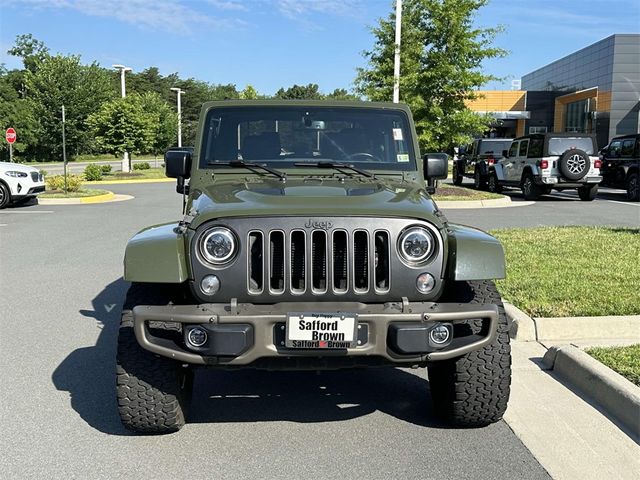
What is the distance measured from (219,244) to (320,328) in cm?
68

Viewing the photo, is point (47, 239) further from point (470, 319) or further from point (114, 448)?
point (470, 319)

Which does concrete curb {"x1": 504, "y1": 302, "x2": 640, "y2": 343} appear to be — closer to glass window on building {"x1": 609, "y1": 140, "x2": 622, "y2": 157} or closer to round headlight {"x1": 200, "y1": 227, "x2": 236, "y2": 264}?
round headlight {"x1": 200, "y1": 227, "x2": 236, "y2": 264}

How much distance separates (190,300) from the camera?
3525mm

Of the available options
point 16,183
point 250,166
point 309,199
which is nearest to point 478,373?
point 309,199

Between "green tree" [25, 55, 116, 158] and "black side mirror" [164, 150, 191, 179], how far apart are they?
134ft

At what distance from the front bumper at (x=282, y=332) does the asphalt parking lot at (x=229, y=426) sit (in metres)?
0.53

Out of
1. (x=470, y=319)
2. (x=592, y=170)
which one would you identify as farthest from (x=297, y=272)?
(x=592, y=170)

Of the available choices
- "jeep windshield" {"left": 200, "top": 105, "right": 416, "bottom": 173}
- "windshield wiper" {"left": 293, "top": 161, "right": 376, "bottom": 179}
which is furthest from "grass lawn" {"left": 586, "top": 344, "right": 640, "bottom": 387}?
"windshield wiper" {"left": 293, "top": 161, "right": 376, "bottom": 179}

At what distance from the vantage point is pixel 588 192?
18.8 meters

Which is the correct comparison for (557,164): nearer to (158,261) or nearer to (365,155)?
(365,155)

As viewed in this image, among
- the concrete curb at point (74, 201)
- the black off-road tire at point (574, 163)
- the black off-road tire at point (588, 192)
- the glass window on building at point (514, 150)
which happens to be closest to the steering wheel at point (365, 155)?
the black off-road tire at point (574, 163)

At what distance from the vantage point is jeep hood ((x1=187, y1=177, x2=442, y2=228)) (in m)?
3.40

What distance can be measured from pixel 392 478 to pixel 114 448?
146cm

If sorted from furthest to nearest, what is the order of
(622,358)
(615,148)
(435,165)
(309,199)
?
(615,148) → (435,165) → (622,358) → (309,199)
